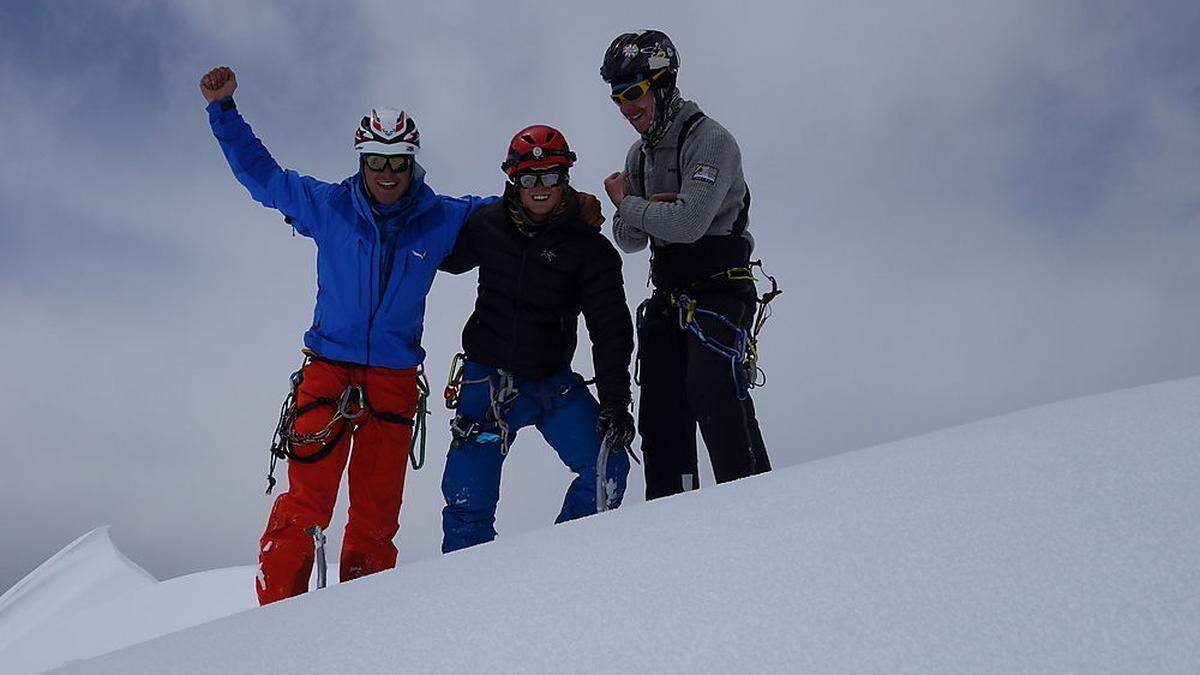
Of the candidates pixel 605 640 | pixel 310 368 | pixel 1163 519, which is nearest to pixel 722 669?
pixel 605 640

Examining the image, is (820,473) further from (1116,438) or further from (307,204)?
(307,204)

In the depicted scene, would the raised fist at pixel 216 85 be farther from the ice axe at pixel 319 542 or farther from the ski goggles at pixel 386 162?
the ice axe at pixel 319 542

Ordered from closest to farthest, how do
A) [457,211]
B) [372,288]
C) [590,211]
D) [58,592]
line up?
[372,288]
[590,211]
[457,211]
[58,592]

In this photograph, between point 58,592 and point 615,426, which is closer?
point 615,426

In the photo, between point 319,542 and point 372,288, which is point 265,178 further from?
point 319,542

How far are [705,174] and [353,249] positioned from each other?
6.76 feet

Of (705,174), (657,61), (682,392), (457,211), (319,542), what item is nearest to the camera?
(705,174)

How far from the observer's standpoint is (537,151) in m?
4.92

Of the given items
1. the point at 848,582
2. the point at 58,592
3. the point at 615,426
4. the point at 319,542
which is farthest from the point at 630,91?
the point at 58,592

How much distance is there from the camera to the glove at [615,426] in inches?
199

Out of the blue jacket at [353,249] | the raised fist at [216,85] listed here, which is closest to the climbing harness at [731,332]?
the blue jacket at [353,249]

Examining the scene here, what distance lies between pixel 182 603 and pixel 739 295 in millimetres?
6574

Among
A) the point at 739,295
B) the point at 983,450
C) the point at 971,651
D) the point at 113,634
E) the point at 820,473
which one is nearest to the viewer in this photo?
the point at 971,651

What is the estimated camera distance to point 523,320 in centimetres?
507
